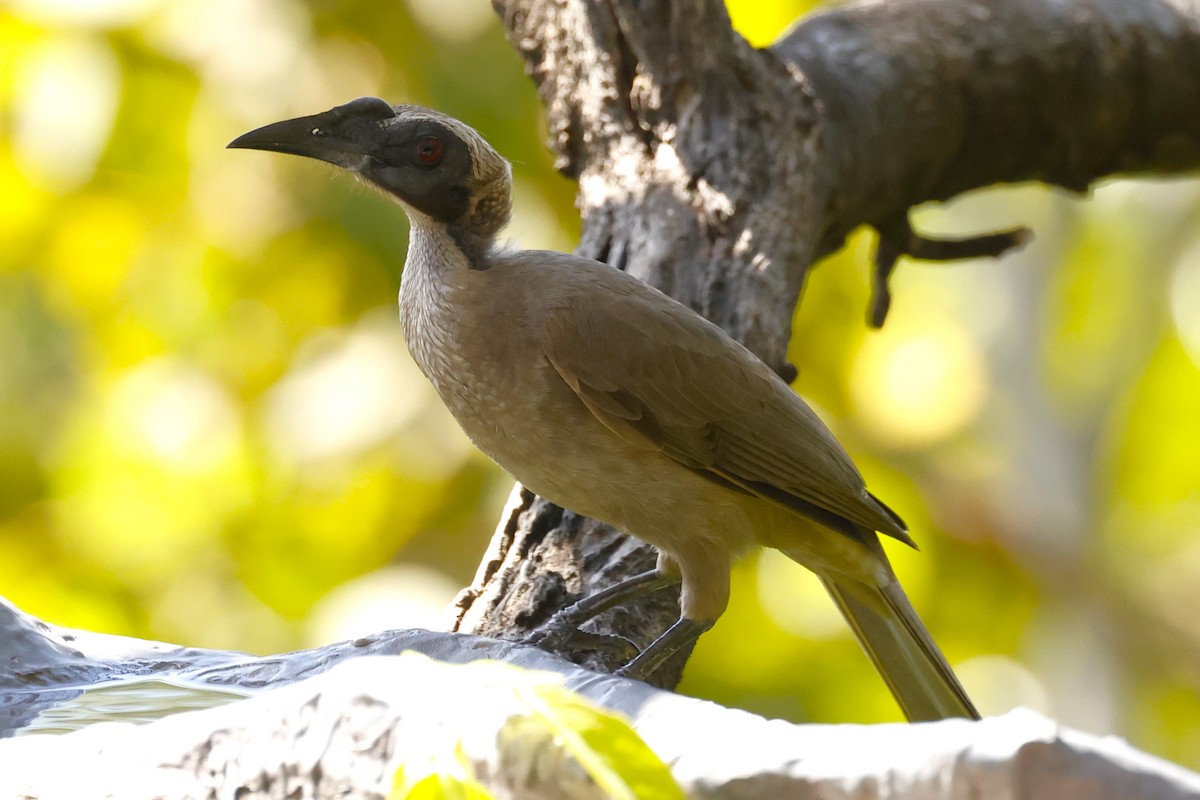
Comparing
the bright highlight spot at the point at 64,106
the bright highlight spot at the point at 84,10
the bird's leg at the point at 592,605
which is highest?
the bright highlight spot at the point at 84,10

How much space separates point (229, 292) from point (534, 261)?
13.9 ft

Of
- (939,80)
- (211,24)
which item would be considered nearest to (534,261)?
(939,80)

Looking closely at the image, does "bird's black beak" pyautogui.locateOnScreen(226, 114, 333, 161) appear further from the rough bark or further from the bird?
the rough bark

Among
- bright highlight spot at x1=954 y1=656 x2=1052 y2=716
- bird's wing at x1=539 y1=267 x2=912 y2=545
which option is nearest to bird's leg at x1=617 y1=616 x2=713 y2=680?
bird's wing at x1=539 y1=267 x2=912 y2=545

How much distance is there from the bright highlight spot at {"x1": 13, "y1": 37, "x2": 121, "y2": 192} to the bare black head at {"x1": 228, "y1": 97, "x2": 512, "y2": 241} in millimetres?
3766

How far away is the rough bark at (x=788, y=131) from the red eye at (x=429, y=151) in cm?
68

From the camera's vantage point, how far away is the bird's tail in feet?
9.53

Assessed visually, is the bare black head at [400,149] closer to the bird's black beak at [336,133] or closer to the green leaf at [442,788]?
Answer: the bird's black beak at [336,133]

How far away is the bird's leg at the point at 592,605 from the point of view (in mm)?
2607

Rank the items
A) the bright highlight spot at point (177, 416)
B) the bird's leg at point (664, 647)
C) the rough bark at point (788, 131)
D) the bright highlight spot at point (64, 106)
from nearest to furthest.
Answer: the bird's leg at point (664, 647) < the rough bark at point (788, 131) < the bright highlight spot at point (64, 106) < the bright highlight spot at point (177, 416)

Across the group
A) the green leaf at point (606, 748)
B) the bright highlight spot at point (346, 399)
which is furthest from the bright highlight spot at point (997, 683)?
the green leaf at point (606, 748)

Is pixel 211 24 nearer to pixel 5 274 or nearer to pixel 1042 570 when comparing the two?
pixel 5 274

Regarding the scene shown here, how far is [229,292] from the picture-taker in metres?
6.67

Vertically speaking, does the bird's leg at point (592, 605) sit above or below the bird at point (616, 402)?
below
